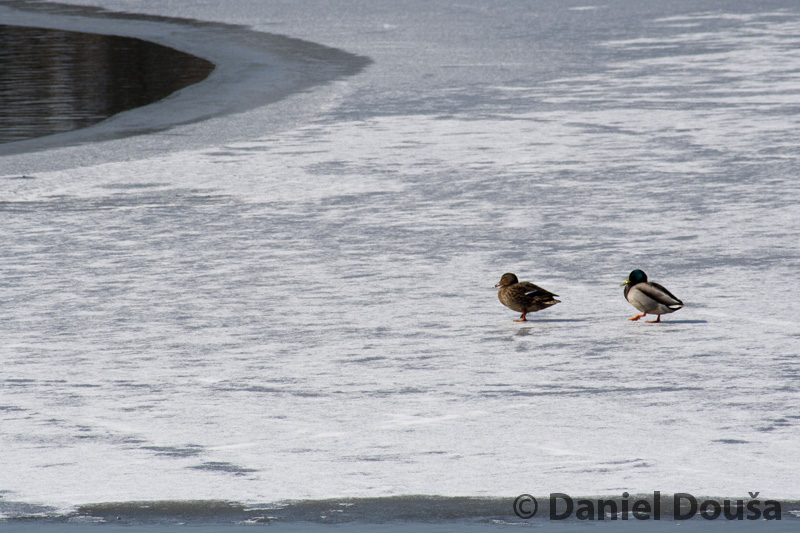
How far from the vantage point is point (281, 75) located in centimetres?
1577

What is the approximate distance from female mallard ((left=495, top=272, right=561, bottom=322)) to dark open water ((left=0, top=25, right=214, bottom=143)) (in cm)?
723

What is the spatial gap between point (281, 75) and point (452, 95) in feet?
9.30

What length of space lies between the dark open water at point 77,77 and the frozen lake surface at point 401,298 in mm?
745

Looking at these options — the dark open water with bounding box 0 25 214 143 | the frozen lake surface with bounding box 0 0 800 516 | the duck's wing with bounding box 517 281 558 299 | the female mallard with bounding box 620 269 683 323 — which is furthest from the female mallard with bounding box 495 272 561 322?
the dark open water with bounding box 0 25 214 143

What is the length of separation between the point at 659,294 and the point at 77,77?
41.2ft

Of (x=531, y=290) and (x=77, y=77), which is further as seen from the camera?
(x=77, y=77)

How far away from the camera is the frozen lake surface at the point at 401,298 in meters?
4.05

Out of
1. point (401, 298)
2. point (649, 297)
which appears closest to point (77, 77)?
point (401, 298)

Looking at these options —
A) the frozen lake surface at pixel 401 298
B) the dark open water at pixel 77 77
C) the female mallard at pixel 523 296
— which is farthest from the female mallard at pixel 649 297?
the dark open water at pixel 77 77

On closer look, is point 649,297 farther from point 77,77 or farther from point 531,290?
point 77,77

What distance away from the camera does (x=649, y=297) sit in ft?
18.1

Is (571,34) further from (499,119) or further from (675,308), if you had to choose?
(675,308)

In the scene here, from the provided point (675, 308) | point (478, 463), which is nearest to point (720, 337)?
point (675, 308)

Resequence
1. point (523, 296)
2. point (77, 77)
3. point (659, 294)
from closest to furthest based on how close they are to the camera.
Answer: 1. point (659, 294)
2. point (523, 296)
3. point (77, 77)
